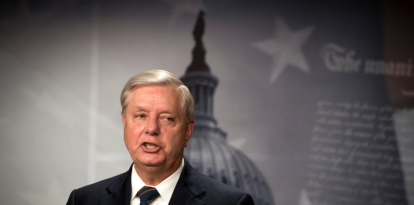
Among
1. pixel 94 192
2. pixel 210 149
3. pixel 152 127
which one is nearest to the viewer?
pixel 152 127

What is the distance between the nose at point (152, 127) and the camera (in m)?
1.05

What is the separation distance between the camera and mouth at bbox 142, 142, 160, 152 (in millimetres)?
1067

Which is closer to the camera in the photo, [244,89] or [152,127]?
[152,127]

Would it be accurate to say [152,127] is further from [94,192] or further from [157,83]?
[94,192]

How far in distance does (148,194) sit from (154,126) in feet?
0.69

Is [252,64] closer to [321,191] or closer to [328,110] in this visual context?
[328,110]

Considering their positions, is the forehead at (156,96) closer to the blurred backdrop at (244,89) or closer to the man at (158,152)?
the man at (158,152)

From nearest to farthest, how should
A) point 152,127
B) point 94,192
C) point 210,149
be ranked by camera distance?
point 152,127
point 94,192
point 210,149

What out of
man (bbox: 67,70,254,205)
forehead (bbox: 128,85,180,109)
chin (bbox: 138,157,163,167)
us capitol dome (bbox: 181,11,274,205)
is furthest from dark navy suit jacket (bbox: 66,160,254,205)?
us capitol dome (bbox: 181,11,274,205)

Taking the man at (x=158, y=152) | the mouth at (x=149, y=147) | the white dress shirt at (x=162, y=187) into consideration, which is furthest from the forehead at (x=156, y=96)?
the white dress shirt at (x=162, y=187)

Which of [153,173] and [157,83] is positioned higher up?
[157,83]

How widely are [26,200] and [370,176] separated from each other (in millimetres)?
2560

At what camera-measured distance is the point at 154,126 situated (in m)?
1.05

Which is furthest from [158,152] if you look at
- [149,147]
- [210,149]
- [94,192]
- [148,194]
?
[210,149]
